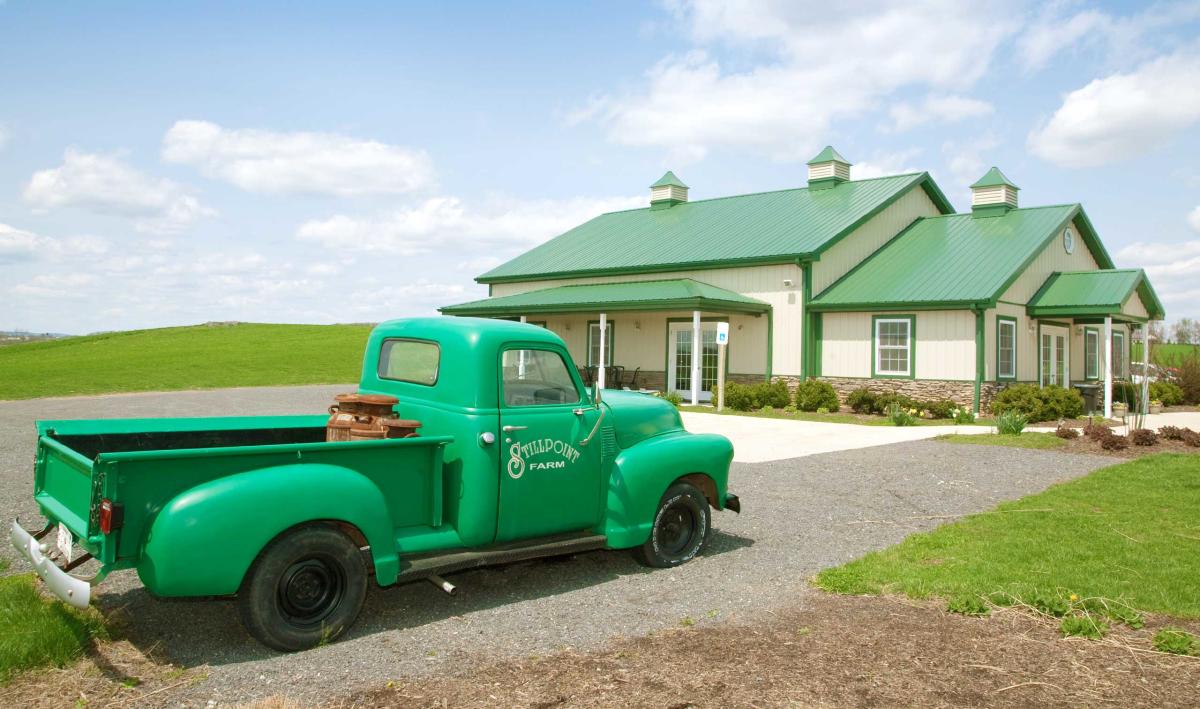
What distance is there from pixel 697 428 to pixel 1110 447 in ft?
24.2

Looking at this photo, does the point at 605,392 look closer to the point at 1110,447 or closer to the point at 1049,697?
the point at 1049,697

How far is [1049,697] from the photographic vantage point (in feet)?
14.1

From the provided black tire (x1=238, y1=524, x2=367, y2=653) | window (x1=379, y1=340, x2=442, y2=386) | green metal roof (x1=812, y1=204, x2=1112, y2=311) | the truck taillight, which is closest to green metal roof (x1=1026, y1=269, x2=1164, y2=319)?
green metal roof (x1=812, y1=204, x2=1112, y2=311)

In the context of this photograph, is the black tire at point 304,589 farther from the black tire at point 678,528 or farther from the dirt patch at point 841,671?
the black tire at point 678,528

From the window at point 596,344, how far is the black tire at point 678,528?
2070 centimetres

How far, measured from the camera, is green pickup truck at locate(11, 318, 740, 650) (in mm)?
4508

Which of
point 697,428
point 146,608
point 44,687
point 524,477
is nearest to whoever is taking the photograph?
point 44,687

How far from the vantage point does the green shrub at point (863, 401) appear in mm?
21750

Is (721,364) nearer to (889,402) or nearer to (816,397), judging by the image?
(816,397)

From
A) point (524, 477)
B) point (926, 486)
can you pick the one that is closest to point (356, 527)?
point (524, 477)

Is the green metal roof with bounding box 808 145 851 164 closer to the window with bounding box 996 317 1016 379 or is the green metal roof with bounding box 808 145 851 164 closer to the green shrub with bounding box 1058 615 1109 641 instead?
the window with bounding box 996 317 1016 379

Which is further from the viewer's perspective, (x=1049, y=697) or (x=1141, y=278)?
(x=1141, y=278)

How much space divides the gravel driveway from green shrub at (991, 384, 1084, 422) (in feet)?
29.9

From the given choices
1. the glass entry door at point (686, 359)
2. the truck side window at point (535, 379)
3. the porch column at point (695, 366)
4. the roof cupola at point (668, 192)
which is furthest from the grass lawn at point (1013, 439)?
the roof cupola at point (668, 192)
